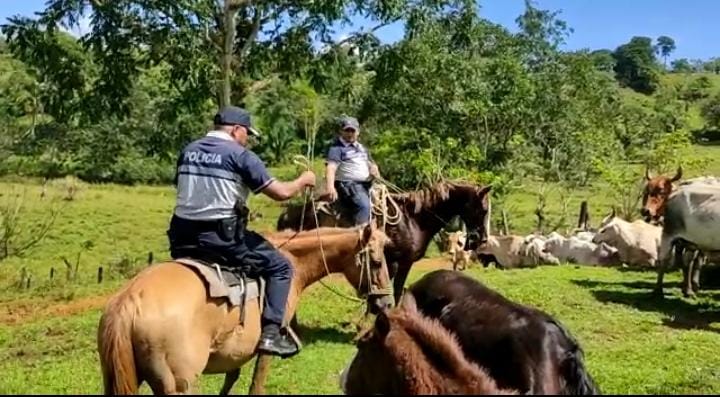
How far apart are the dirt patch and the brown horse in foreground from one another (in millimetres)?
10541

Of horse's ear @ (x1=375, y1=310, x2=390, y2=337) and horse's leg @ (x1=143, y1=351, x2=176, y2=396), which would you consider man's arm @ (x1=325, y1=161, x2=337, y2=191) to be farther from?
horse's ear @ (x1=375, y1=310, x2=390, y2=337)

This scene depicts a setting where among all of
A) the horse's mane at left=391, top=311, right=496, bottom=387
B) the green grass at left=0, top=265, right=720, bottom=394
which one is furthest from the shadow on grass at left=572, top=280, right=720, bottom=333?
the horse's mane at left=391, top=311, right=496, bottom=387

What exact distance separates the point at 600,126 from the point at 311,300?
19209mm

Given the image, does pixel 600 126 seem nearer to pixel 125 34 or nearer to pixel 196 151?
pixel 125 34

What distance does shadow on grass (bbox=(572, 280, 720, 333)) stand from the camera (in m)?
12.3

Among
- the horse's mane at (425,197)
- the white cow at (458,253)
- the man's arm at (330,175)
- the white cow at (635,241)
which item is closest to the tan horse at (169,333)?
the man's arm at (330,175)

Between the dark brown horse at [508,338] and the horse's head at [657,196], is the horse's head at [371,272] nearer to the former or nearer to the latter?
the dark brown horse at [508,338]

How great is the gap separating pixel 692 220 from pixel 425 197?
14.6ft

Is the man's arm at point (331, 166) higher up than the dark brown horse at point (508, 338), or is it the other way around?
the man's arm at point (331, 166)

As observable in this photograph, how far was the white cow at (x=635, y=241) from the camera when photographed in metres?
18.7

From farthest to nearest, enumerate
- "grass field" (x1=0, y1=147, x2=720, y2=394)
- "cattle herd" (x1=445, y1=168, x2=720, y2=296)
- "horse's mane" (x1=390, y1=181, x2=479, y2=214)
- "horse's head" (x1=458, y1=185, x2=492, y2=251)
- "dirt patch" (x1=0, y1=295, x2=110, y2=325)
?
"dirt patch" (x1=0, y1=295, x2=110, y2=325) < "cattle herd" (x1=445, y1=168, x2=720, y2=296) < "horse's head" (x1=458, y1=185, x2=492, y2=251) < "horse's mane" (x1=390, y1=181, x2=479, y2=214) < "grass field" (x1=0, y1=147, x2=720, y2=394)

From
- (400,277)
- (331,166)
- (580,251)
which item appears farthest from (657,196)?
(331,166)

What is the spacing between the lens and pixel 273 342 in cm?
649

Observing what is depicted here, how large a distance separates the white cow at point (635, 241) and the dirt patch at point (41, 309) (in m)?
10.4
